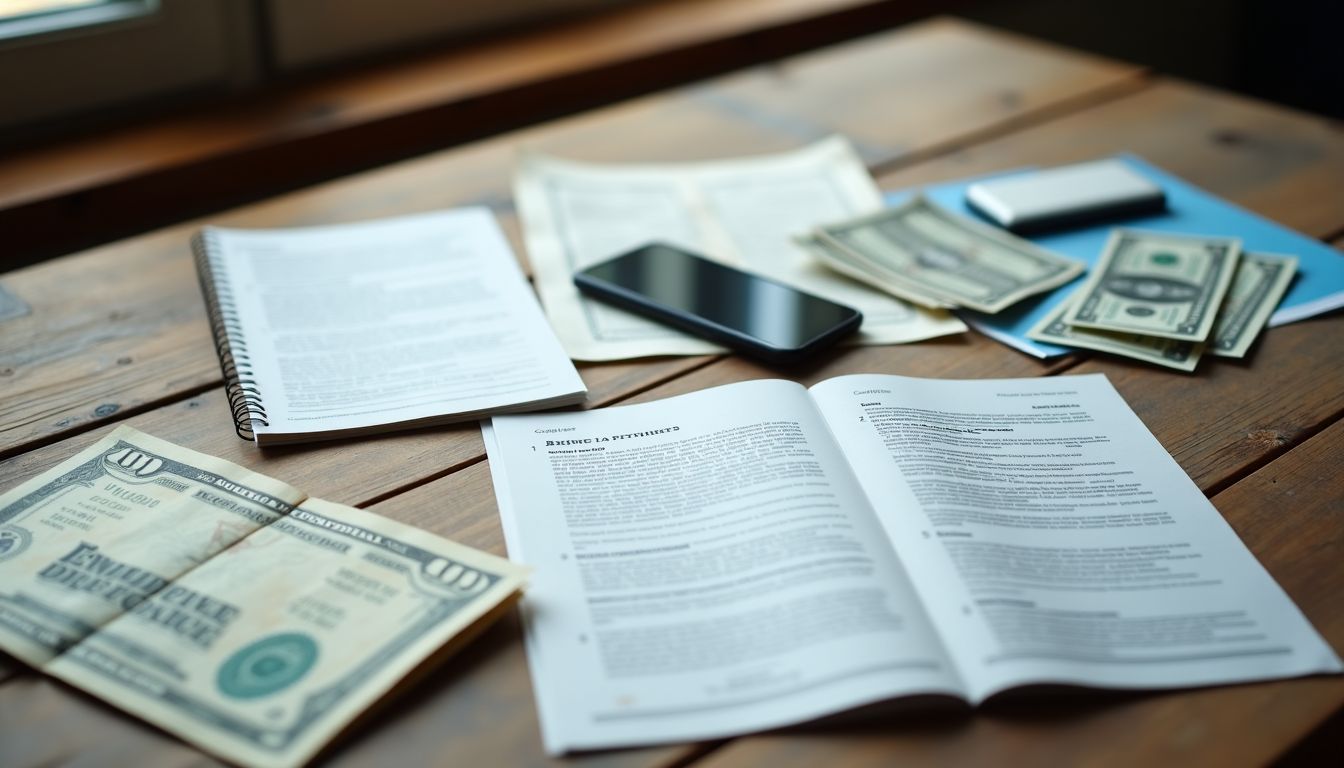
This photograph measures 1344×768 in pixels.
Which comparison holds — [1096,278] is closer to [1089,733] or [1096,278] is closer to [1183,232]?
[1183,232]

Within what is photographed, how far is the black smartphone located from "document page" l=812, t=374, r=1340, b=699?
68mm

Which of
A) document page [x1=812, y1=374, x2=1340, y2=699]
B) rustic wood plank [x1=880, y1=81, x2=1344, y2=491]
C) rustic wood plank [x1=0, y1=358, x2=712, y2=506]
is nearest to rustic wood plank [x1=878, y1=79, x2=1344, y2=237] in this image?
rustic wood plank [x1=880, y1=81, x2=1344, y2=491]

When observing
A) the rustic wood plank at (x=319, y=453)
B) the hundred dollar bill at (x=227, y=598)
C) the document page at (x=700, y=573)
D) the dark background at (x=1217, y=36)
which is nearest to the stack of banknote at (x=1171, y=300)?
the document page at (x=700, y=573)

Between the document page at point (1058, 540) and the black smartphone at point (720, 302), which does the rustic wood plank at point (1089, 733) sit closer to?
the document page at point (1058, 540)

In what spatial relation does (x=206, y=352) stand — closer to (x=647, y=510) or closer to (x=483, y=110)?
(x=647, y=510)

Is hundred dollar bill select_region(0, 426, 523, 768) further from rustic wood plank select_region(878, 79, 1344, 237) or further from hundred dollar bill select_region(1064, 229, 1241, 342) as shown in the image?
Answer: rustic wood plank select_region(878, 79, 1344, 237)

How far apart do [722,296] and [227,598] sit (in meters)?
A: 0.45

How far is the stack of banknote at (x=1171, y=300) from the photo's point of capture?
0.85 metres

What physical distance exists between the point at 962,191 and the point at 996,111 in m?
0.23

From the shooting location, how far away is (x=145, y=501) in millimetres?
671

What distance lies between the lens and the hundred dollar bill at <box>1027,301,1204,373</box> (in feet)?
2.74

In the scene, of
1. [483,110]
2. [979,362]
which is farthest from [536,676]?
[483,110]

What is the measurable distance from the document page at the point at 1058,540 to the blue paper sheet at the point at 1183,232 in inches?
3.8

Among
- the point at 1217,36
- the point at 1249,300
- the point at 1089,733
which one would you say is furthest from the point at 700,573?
the point at 1217,36
